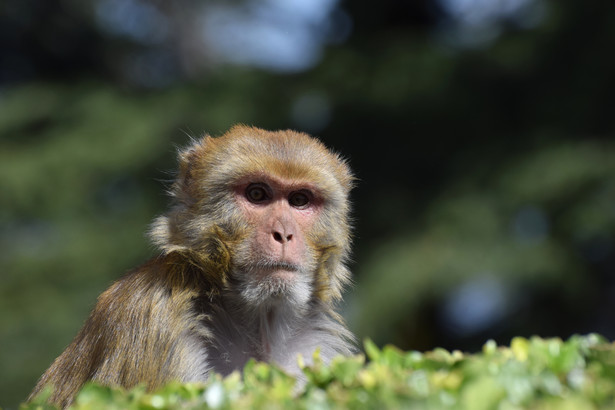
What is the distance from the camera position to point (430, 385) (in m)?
3.29

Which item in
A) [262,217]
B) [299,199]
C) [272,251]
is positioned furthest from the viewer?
[299,199]

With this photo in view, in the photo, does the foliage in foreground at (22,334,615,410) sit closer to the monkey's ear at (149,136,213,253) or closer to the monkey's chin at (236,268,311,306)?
the monkey's chin at (236,268,311,306)

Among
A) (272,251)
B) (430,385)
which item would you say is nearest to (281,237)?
(272,251)

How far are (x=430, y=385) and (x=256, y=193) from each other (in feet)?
11.4

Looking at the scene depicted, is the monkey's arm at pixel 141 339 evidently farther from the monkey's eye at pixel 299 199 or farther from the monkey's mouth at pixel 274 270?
the monkey's eye at pixel 299 199

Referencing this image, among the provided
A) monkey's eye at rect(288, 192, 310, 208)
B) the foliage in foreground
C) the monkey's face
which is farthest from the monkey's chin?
the foliage in foreground

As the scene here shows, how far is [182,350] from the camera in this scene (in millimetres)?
5707

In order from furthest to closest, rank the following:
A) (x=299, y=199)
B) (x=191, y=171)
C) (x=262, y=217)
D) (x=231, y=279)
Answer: (x=191, y=171) < (x=299, y=199) < (x=262, y=217) < (x=231, y=279)

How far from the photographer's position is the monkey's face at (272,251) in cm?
612

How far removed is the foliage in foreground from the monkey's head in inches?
83.9

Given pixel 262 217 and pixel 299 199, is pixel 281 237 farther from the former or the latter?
pixel 299 199

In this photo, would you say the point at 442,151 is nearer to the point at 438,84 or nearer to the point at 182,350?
the point at 438,84

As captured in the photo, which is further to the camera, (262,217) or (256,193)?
(256,193)

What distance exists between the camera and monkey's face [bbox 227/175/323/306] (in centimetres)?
612
